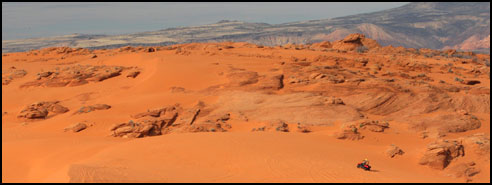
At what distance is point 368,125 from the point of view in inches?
724

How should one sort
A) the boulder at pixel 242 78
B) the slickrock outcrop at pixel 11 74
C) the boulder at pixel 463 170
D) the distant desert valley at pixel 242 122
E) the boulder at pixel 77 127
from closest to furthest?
the distant desert valley at pixel 242 122 → the boulder at pixel 463 170 → the boulder at pixel 77 127 → the boulder at pixel 242 78 → the slickrock outcrop at pixel 11 74

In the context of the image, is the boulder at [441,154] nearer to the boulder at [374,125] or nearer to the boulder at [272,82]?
the boulder at [374,125]

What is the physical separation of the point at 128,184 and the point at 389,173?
26.5 ft

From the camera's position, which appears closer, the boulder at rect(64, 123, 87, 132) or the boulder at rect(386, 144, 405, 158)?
the boulder at rect(386, 144, 405, 158)

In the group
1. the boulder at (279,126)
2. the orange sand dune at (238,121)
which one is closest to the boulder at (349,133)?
the orange sand dune at (238,121)

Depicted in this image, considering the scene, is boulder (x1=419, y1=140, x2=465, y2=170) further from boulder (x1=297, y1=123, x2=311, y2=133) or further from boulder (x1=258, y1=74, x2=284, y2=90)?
boulder (x1=258, y1=74, x2=284, y2=90)

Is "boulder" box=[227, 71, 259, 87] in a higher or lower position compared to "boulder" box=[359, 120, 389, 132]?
higher

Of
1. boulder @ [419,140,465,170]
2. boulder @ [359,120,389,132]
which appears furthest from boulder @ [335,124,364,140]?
boulder @ [419,140,465,170]

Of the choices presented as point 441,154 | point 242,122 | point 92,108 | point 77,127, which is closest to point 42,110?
point 92,108

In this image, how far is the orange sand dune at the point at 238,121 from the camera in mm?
11734

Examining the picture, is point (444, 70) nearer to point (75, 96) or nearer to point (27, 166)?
point (75, 96)

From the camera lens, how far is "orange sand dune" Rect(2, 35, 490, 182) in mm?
11734

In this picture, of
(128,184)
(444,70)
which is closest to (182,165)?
(128,184)

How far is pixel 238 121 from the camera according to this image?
19.8 meters
